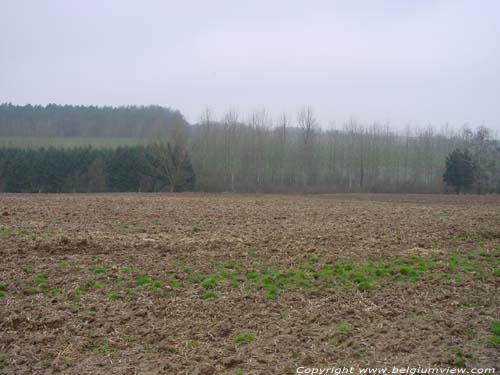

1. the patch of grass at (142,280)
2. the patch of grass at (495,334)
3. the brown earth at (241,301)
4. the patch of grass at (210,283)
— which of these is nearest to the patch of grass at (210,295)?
the brown earth at (241,301)

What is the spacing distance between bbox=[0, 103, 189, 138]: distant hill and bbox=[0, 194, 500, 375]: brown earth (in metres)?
57.8

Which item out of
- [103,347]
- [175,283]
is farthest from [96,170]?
[103,347]

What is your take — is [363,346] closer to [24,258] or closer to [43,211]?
[24,258]

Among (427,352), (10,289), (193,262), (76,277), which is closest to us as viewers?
(427,352)

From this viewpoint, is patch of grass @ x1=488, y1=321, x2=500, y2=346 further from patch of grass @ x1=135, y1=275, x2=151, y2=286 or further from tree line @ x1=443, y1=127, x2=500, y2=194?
tree line @ x1=443, y1=127, x2=500, y2=194

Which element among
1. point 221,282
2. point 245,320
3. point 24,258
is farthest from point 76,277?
point 245,320

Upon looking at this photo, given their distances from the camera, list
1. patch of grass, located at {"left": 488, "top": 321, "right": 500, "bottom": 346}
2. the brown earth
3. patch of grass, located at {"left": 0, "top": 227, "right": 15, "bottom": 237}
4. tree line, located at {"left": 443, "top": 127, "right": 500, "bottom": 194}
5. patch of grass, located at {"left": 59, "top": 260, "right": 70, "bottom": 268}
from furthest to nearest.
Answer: tree line, located at {"left": 443, "top": 127, "right": 500, "bottom": 194}, patch of grass, located at {"left": 0, "top": 227, "right": 15, "bottom": 237}, patch of grass, located at {"left": 59, "top": 260, "right": 70, "bottom": 268}, patch of grass, located at {"left": 488, "top": 321, "right": 500, "bottom": 346}, the brown earth

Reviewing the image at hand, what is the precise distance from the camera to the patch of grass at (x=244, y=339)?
563cm

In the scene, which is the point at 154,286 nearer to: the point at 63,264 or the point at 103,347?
the point at 103,347

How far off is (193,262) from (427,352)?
5.67m

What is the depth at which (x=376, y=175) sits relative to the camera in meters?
58.1

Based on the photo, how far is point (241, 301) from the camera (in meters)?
7.11

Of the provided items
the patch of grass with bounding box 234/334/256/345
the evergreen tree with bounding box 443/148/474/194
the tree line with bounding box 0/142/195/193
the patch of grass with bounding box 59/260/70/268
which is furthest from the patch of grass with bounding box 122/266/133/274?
the evergreen tree with bounding box 443/148/474/194

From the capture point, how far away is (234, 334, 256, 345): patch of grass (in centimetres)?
563
